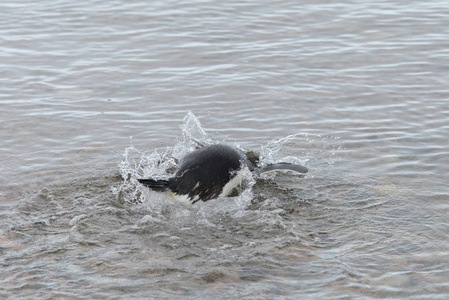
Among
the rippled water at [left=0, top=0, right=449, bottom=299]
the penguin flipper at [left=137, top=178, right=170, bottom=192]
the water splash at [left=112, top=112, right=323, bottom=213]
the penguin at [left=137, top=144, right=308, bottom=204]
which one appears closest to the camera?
the rippled water at [left=0, top=0, right=449, bottom=299]

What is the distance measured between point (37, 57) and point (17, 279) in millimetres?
6802

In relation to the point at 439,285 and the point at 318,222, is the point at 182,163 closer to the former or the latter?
the point at 318,222

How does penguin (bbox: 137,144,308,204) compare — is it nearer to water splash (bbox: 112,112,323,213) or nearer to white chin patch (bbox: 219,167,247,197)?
white chin patch (bbox: 219,167,247,197)

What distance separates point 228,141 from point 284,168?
165 centimetres

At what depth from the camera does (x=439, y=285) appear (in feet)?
17.5

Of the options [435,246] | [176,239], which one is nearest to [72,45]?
[176,239]

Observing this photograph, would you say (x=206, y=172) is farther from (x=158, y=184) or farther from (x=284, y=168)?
(x=284, y=168)

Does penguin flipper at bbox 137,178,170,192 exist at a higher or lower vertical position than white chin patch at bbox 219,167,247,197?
higher

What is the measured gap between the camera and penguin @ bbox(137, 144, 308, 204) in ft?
21.2

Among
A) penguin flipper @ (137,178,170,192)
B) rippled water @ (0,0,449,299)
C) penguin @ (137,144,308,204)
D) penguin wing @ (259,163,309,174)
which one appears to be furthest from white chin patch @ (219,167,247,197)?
penguin flipper @ (137,178,170,192)

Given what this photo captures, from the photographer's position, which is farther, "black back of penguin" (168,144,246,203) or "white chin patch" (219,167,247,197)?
"white chin patch" (219,167,247,197)

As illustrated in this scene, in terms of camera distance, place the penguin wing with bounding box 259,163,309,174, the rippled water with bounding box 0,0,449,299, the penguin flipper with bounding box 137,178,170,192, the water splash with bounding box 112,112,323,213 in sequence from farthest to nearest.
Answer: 1. the penguin wing with bounding box 259,163,309,174
2. the water splash with bounding box 112,112,323,213
3. the penguin flipper with bounding box 137,178,170,192
4. the rippled water with bounding box 0,0,449,299

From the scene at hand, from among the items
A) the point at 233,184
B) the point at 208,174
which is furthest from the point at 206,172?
the point at 233,184

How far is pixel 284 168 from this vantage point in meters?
6.86
